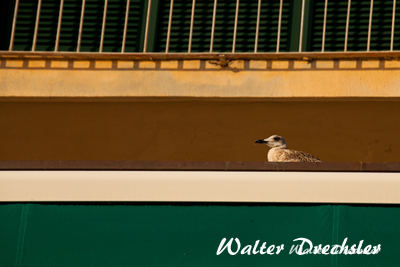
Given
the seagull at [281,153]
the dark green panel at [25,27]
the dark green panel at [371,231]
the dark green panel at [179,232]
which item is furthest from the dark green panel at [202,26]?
the dark green panel at [371,231]

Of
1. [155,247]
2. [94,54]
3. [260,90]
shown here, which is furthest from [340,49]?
[155,247]

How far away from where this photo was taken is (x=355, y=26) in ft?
29.0

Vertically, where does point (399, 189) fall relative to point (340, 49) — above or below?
below

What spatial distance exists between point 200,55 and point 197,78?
342mm

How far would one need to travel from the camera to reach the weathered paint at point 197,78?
343 inches

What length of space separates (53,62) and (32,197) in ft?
12.1

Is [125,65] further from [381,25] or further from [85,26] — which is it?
[381,25]

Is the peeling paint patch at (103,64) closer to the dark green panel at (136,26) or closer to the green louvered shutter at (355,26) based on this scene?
the dark green panel at (136,26)

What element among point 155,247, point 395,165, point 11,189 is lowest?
point 155,247

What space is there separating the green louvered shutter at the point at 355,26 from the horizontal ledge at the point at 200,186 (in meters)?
3.52

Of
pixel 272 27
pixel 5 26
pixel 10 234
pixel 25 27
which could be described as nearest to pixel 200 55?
pixel 272 27

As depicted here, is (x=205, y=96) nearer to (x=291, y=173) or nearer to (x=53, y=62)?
(x=53, y=62)

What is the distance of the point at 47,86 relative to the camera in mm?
9195

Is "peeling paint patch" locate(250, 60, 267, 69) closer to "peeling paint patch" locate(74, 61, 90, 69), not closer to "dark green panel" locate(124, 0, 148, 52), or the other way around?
"dark green panel" locate(124, 0, 148, 52)
